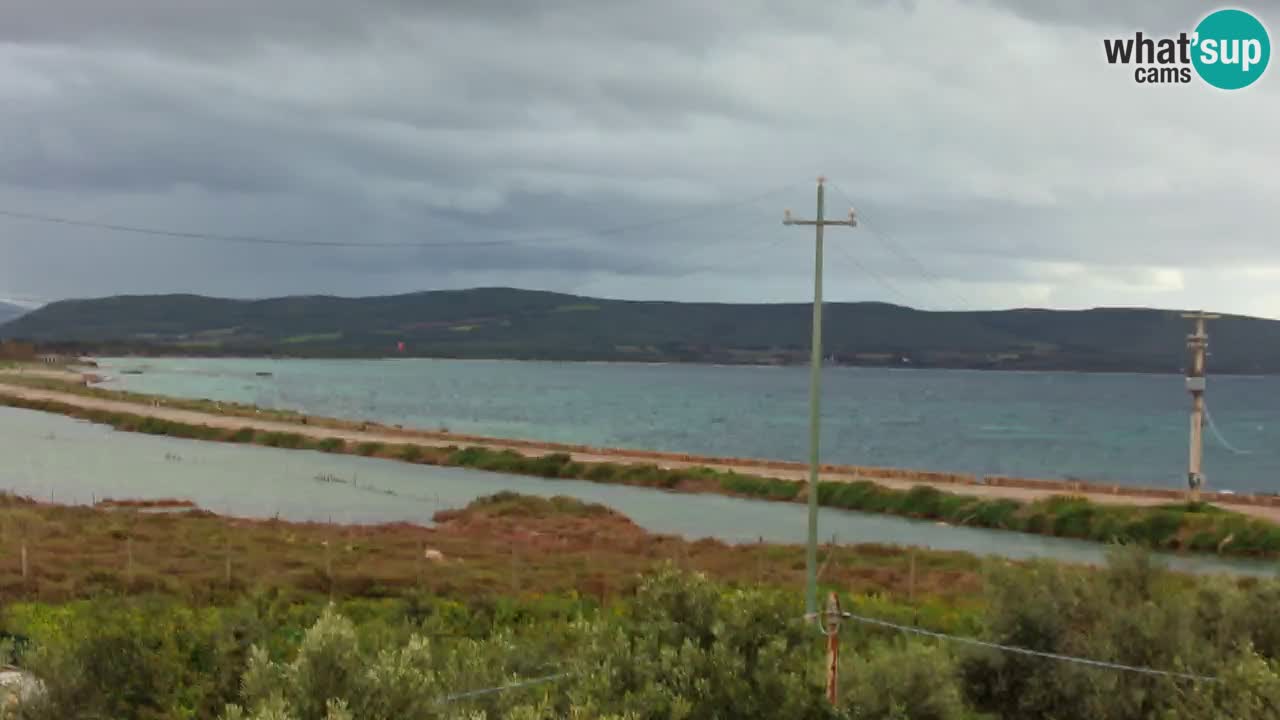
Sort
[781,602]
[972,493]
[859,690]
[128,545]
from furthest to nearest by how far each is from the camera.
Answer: [972,493]
[128,545]
[859,690]
[781,602]

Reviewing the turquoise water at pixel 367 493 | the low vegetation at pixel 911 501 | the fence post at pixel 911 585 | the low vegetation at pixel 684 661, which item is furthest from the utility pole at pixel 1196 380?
the low vegetation at pixel 684 661

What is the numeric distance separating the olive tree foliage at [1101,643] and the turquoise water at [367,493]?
26.8 metres

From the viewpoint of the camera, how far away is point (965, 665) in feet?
65.8

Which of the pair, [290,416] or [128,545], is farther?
[290,416]

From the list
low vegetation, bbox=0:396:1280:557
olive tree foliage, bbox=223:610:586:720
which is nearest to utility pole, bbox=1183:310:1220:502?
low vegetation, bbox=0:396:1280:557

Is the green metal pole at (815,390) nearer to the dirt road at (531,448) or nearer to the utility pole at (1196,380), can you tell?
the utility pole at (1196,380)

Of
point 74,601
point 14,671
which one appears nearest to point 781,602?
point 14,671

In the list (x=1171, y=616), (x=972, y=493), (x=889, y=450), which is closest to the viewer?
(x=1171, y=616)

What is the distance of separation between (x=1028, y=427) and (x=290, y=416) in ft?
349

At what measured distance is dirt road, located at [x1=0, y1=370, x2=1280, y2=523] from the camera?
71.5 metres

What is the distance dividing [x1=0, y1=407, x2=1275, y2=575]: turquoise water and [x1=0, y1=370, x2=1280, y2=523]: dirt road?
874cm

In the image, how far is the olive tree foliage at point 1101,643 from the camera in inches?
714

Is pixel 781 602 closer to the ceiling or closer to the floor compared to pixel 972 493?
closer to the ceiling

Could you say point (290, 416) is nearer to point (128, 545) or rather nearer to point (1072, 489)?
point (1072, 489)
